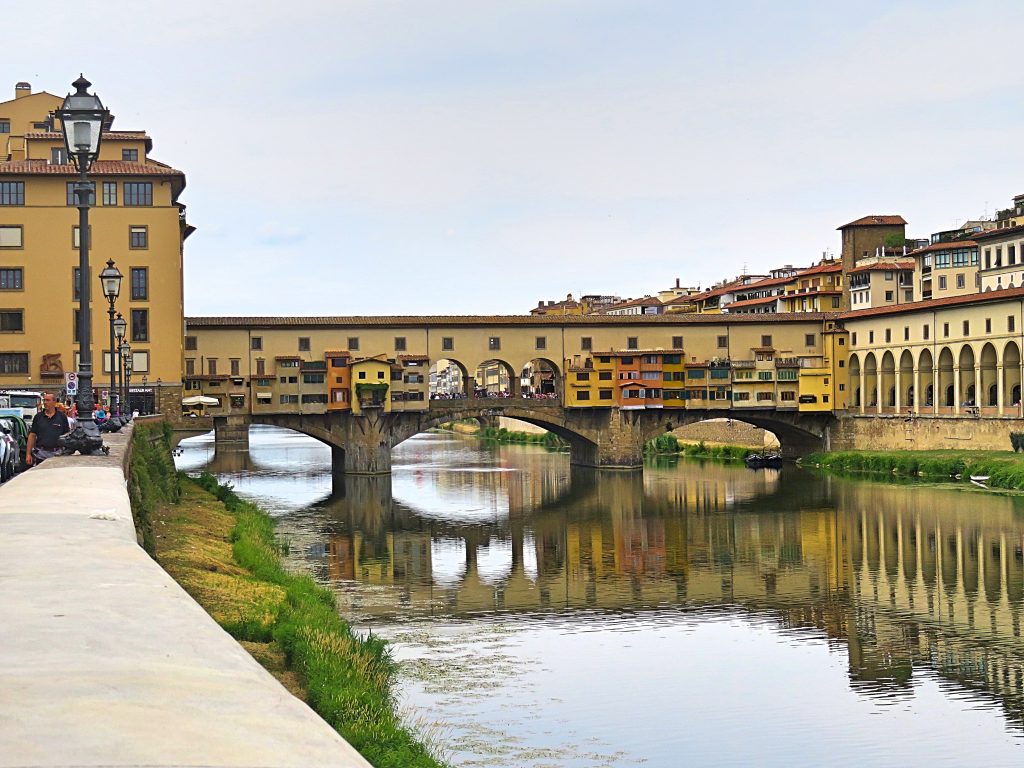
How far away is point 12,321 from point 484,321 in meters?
23.7

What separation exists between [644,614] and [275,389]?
1666 inches

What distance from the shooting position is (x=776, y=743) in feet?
55.0

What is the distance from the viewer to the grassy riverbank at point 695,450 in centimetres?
7856

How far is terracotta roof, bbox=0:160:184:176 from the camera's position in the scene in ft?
188

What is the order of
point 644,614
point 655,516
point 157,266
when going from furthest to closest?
point 157,266 < point 655,516 < point 644,614

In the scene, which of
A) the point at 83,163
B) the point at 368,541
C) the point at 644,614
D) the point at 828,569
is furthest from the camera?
the point at 368,541

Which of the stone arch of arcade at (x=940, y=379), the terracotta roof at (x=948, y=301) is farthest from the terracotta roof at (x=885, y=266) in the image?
the stone arch of arcade at (x=940, y=379)

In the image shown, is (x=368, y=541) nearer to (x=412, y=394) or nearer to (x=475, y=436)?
(x=412, y=394)

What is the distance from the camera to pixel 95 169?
57906 mm

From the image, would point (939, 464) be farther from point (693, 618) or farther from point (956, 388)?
point (693, 618)

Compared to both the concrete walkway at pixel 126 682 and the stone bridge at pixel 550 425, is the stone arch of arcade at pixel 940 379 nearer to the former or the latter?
the stone bridge at pixel 550 425

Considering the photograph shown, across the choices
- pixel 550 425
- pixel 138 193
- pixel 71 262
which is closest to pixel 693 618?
pixel 138 193

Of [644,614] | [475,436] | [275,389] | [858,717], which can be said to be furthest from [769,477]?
[475,436]

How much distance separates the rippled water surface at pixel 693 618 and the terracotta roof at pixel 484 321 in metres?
14.4
